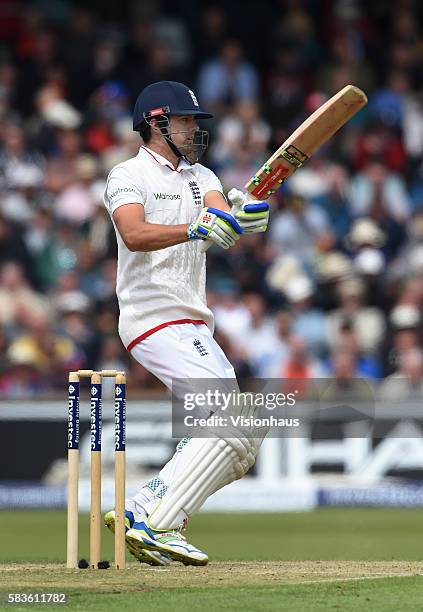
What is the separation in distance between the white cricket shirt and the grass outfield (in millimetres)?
1048

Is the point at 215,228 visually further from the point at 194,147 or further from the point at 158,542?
the point at 158,542

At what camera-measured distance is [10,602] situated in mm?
5031

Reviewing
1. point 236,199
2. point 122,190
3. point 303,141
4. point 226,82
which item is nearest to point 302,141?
point 303,141

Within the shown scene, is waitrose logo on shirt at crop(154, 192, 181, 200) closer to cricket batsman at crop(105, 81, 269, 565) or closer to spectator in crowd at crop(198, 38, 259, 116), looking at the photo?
cricket batsman at crop(105, 81, 269, 565)

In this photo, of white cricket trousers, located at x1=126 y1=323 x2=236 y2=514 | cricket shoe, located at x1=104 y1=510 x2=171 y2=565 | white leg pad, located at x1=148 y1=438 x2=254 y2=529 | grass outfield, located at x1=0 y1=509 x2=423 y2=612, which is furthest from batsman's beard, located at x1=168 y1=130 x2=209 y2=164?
grass outfield, located at x1=0 y1=509 x2=423 y2=612

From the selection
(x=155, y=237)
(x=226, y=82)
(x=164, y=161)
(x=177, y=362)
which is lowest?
(x=177, y=362)

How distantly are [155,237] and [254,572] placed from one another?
1.43 m

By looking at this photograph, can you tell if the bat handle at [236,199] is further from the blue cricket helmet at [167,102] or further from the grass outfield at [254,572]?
the grass outfield at [254,572]

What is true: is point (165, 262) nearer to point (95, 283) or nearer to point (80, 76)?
point (95, 283)

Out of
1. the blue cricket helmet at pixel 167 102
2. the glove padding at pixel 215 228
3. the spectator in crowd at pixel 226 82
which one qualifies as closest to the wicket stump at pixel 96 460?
the glove padding at pixel 215 228

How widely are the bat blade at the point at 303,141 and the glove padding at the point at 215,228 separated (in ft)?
1.23

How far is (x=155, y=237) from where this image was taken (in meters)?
5.80

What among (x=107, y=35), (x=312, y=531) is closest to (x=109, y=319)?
(x=312, y=531)

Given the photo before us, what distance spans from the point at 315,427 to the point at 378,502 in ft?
2.48
